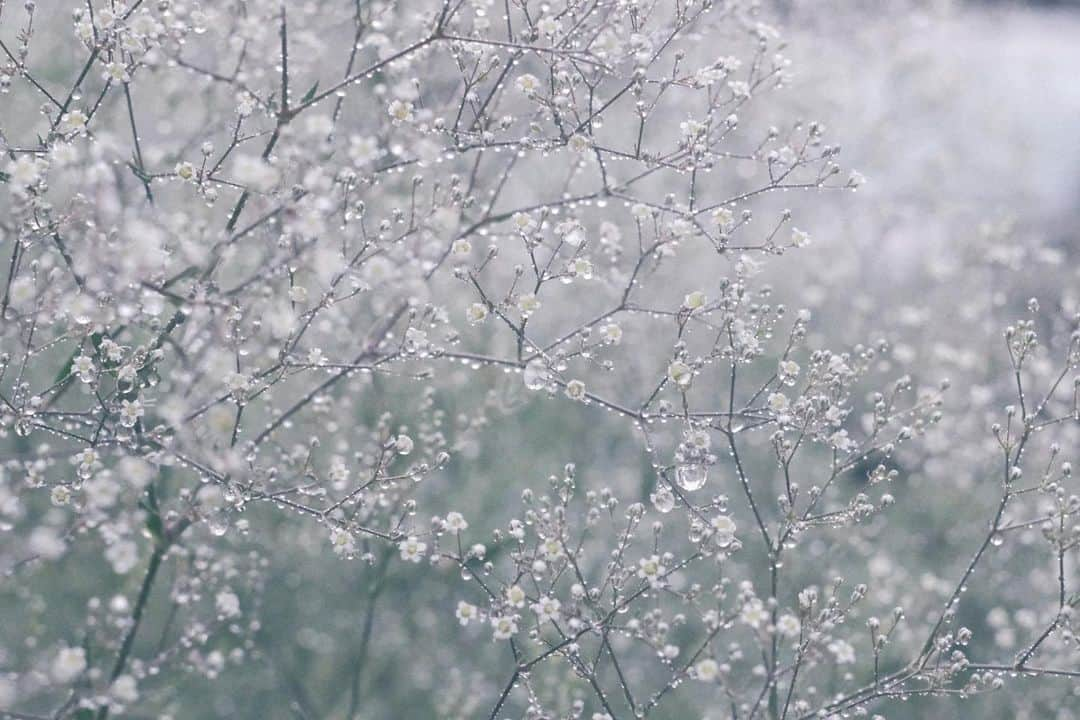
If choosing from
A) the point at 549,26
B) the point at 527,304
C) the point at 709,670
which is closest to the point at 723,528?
the point at 709,670

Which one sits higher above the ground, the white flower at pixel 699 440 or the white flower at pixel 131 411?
the white flower at pixel 699 440

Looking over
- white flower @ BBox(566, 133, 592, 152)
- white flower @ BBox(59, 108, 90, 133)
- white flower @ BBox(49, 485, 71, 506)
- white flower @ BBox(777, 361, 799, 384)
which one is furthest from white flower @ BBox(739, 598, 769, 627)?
white flower @ BBox(59, 108, 90, 133)

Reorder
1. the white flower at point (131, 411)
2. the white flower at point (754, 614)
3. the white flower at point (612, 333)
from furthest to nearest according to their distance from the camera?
the white flower at point (612, 333)
the white flower at point (131, 411)
the white flower at point (754, 614)

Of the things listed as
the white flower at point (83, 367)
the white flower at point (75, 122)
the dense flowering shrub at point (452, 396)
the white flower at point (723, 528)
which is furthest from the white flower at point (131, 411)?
the white flower at point (723, 528)

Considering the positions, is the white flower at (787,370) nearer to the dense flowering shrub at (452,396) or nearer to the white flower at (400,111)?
the dense flowering shrub at (452,396)

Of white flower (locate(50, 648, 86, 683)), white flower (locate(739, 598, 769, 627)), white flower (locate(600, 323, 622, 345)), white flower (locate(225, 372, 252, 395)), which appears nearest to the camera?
white flower (locate(50, 648, 86, 683))

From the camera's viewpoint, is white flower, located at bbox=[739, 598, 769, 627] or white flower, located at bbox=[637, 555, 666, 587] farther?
white flower, located at bbox=[637, 555, 666, 587]

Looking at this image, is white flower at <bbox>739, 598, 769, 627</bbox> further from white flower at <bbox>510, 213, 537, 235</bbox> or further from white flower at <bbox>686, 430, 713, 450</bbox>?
white flower at <bbox>510, 213, 537, 235</bbox>

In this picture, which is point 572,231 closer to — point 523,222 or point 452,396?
point 523,222
